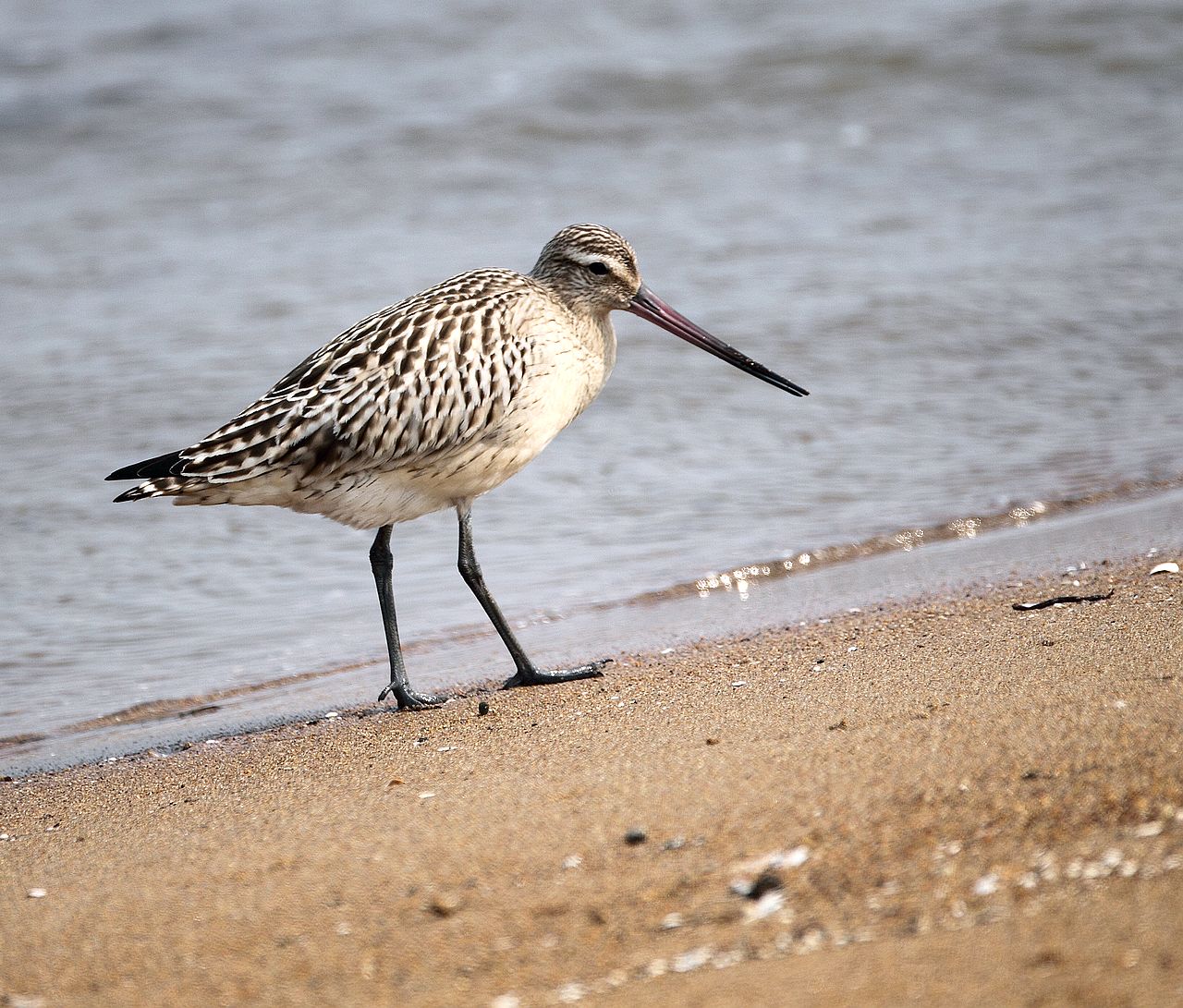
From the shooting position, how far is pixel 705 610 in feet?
21.1

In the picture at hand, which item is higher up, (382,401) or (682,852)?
(382,401)

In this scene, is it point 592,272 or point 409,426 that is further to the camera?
point 592,272

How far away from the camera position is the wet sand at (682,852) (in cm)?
295

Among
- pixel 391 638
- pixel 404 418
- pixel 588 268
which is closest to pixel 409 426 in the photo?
pixel 404 418

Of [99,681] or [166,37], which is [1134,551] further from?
[166,37]

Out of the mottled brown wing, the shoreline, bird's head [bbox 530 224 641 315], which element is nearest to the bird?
the mottled brown wing

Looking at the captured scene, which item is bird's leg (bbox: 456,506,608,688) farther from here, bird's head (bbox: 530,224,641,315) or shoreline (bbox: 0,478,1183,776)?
bird's head (bbox: 530,224,641,315)

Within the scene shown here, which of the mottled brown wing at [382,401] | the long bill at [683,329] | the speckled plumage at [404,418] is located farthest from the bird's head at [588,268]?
the mottled brown wing at [382,401]

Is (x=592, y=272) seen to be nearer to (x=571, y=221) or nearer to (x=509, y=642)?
(x=509, y=642)

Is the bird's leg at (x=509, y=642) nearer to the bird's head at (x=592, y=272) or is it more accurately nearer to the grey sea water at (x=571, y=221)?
the grey sea water at (x=571, y=221)

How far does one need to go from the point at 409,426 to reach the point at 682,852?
2.39m

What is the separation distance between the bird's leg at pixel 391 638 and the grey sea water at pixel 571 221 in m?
0.68

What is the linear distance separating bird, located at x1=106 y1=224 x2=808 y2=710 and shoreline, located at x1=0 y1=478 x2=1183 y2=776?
0.39m

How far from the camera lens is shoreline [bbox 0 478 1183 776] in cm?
564
